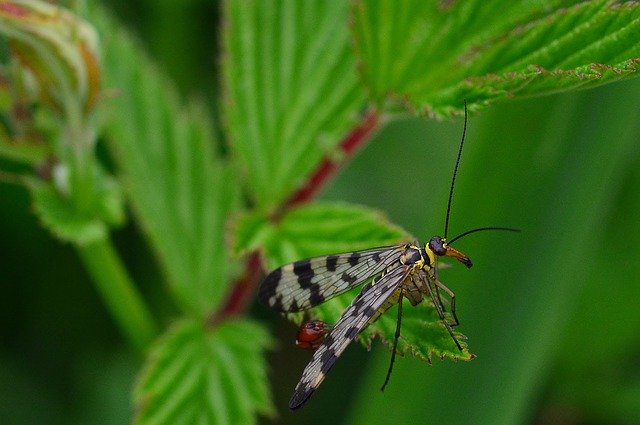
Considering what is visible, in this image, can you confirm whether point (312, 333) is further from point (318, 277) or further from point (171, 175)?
point (171, 175)

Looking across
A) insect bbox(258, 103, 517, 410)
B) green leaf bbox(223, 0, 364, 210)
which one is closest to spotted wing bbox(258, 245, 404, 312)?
insect bbox(258, 103, 517, 410)

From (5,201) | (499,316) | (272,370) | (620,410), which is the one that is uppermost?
(5,201)

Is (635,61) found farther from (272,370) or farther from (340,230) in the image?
(272,370)

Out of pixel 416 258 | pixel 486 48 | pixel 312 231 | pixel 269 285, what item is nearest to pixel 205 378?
pixel 269 285

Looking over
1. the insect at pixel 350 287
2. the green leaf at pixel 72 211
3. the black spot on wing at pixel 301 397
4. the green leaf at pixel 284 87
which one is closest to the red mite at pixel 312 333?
the insect at pixel 350 287

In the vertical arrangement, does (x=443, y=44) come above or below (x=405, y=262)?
above

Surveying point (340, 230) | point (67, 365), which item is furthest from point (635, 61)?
point (67, 365)
